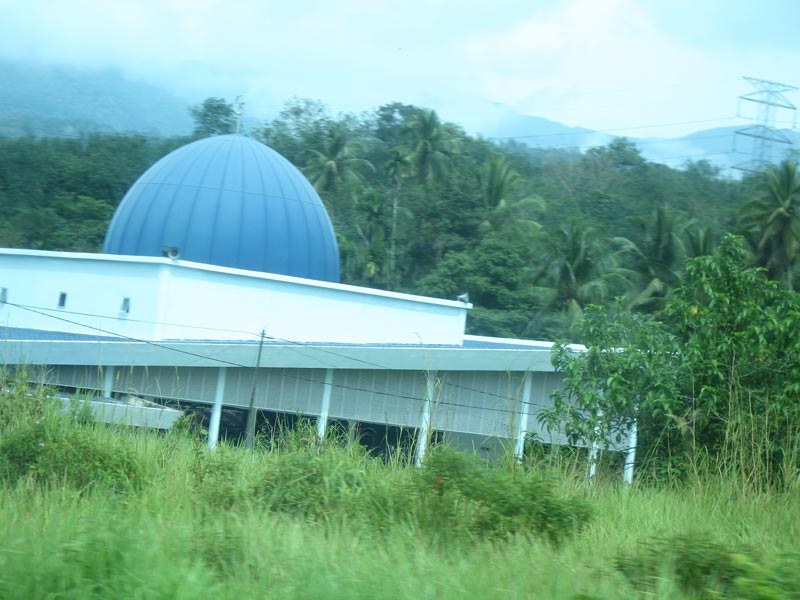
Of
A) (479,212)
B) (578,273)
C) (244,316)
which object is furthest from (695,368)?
(479,212)

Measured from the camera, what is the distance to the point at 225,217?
20.0 metres

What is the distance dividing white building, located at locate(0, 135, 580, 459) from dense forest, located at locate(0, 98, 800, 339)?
36.4 feet

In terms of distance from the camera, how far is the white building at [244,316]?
1614 centimetres

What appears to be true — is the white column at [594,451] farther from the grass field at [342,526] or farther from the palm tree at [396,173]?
the palm tree at [396,173]

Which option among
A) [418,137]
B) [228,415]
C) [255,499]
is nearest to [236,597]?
[255,499]

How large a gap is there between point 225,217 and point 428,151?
27.3 meters

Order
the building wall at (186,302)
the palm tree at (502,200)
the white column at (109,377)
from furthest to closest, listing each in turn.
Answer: the palm tree at (502,200), the building wall at (186,302), the white column at (109,377)

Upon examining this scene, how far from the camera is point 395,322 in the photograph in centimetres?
2092

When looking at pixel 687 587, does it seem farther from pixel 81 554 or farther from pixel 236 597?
pixel 81 554

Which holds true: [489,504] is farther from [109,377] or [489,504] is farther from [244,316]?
[244,316]

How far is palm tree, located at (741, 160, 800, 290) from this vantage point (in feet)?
107

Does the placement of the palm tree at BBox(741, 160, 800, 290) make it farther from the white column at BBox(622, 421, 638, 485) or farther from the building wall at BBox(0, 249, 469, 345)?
the white column at BBox(622, 421, 638, 485)

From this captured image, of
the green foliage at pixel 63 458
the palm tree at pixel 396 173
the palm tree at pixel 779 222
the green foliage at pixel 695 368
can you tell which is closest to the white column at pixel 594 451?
the green foliage at pixel 695 368

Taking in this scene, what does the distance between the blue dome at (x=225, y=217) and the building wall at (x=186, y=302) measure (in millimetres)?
1035
